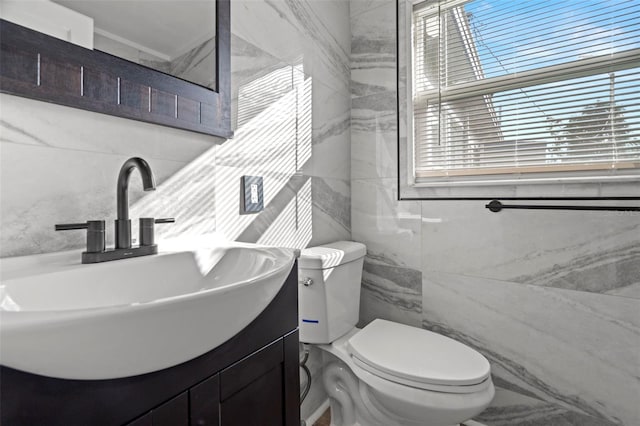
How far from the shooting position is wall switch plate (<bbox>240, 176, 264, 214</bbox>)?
3.75 ft

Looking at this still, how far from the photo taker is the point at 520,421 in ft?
4.42

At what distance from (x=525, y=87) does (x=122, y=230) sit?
1.55 metres

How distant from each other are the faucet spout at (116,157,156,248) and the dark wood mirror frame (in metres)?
0.16

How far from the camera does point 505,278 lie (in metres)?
1.37

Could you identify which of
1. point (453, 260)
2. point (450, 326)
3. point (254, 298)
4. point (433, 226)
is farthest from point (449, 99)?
point (254, 298)

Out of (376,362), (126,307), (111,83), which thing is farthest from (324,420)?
(111,83)

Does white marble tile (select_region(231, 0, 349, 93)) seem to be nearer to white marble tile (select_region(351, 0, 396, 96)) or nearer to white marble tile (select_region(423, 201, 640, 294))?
white marble tile (select_region(351, 0, 396, 96))

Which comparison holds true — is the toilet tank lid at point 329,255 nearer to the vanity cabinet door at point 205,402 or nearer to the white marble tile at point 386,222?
the white marble tile at point 386,222

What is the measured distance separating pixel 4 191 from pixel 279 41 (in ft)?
3.40

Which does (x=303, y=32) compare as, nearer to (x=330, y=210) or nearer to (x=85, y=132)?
(x=330, y=210)

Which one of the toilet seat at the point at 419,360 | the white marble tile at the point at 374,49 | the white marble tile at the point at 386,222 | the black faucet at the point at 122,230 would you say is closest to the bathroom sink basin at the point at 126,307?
the black faucet at the point at 122,230

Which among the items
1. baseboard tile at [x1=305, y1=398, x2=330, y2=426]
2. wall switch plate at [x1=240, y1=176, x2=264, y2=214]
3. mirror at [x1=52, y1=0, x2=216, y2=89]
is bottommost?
baseboard tile at [x1=305, y1=398, x2=330, y2=426]

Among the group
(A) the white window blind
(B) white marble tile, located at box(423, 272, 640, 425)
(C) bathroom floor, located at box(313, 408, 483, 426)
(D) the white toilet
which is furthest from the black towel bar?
(C) bathroom floor, located at box(313, 408, 483, 426)

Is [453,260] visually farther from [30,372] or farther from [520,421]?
[30,372]
